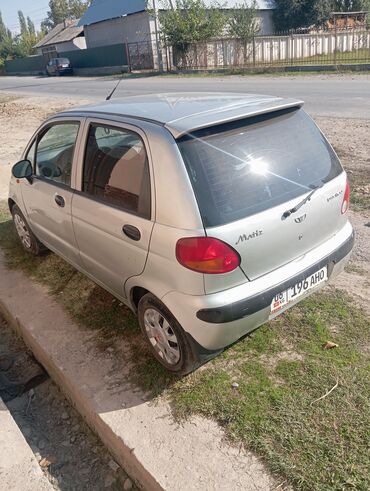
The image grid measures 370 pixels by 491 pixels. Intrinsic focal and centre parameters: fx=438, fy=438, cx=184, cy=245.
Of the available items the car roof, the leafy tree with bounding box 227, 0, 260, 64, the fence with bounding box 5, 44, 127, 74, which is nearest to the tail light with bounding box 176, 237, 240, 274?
the car roof

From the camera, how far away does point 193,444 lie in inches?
95.0

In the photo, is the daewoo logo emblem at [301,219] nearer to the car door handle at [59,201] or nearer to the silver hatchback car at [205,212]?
the silver hatchback car at [205,212]

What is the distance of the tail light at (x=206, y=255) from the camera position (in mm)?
2396

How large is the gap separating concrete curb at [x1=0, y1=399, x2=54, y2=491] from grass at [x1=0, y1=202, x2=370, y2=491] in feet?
2.57

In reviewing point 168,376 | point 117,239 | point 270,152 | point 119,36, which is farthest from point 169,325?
point 119,36

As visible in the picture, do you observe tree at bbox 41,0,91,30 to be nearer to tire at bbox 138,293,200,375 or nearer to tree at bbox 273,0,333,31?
tree at bbox 273,0,333,31

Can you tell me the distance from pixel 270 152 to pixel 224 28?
3491 cm

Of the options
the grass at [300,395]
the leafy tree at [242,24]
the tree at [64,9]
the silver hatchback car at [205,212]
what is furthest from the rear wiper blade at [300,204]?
the tree at [64,9]

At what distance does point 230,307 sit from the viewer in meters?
2.48

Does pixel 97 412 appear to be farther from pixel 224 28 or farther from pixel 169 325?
pixel 224 28

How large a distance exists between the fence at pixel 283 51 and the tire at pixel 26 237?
23247 millimetres

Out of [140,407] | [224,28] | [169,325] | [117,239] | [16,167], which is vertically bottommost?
[140,407]

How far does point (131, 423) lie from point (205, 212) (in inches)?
51.9

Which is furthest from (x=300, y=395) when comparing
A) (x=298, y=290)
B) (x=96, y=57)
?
(x=96, y=57)
